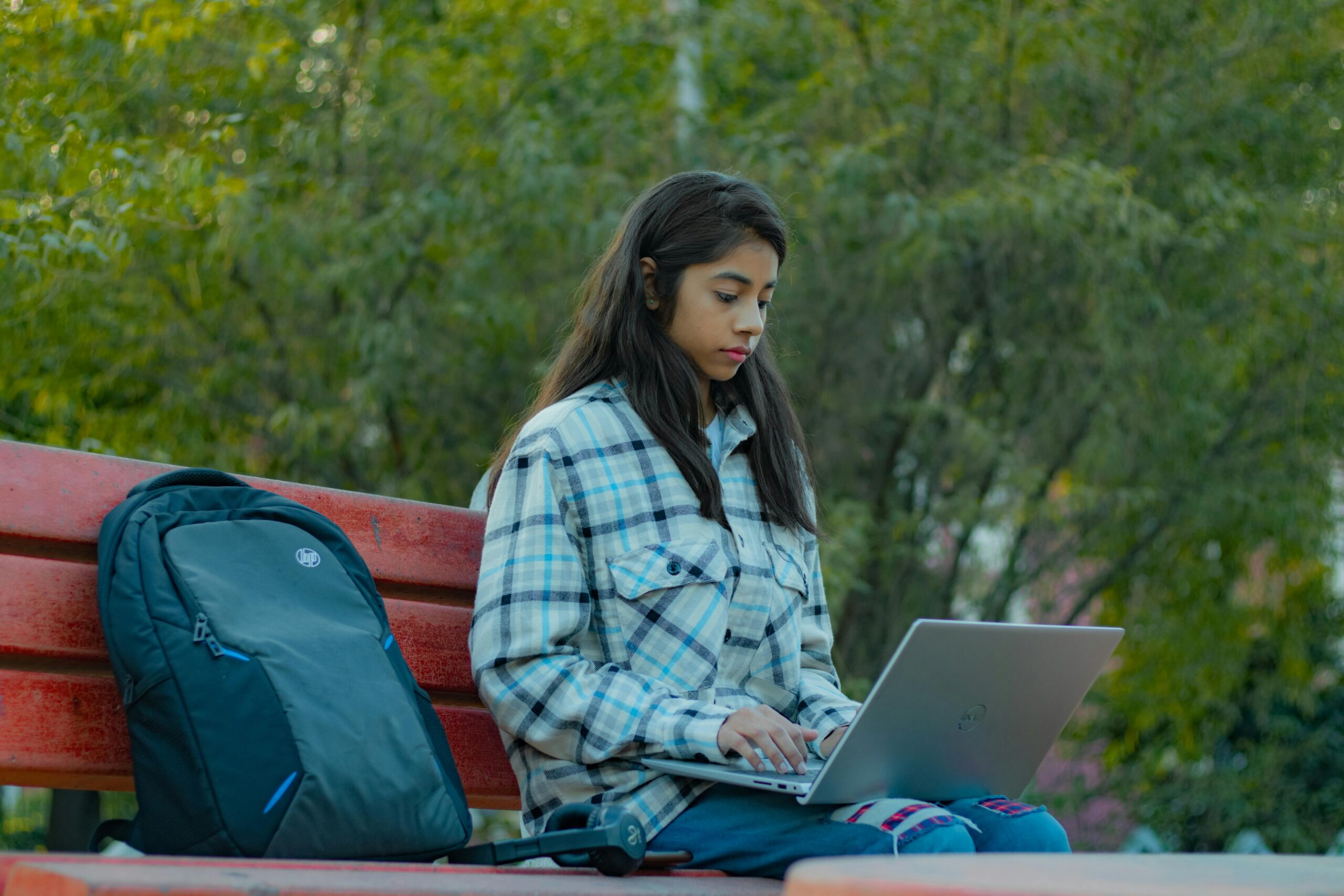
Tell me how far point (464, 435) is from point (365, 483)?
0.43 metres

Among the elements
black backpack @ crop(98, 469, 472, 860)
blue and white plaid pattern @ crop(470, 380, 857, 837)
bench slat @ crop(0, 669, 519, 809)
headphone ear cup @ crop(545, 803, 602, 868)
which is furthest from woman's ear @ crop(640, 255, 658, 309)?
bench slat @ crop(0, 669, 519, 809)

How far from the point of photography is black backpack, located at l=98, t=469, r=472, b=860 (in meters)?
1.65

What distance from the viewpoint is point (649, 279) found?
8.20 feet

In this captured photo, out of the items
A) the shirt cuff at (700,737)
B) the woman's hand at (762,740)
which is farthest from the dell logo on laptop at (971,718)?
the shirt cuff at (700,737)

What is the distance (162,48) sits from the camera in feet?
12.8

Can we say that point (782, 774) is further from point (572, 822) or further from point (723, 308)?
point (723, 308)

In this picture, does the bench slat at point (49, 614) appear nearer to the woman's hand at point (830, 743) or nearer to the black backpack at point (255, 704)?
the black backpack at point (255, 704)

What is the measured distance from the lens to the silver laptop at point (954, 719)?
72.4 inches

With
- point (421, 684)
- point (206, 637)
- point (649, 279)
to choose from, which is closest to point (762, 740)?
point (421, 684)

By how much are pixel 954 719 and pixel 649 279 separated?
0.98 meters

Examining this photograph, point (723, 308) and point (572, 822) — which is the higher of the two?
point (723, 308)

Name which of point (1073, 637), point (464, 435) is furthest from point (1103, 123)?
point (1073, 637)

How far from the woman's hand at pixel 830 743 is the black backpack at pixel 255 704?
0.62 metres

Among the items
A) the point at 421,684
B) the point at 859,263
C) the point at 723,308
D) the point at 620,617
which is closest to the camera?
the point at 620,617
